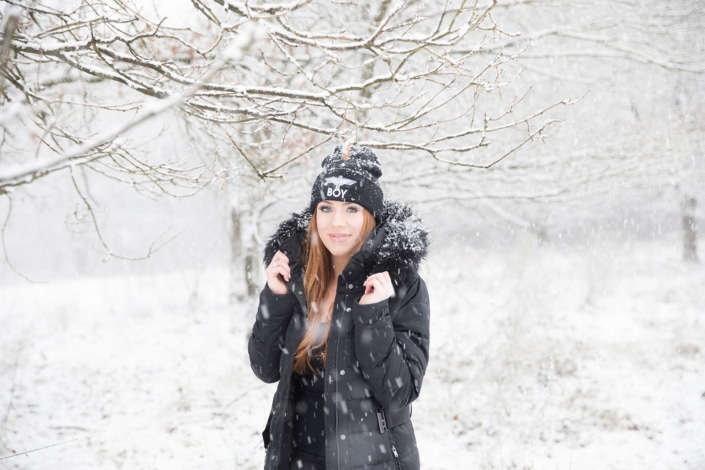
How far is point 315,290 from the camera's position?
221 centimetres

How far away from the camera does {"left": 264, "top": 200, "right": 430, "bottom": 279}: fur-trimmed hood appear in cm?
197

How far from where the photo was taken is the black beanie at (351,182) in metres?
2.07

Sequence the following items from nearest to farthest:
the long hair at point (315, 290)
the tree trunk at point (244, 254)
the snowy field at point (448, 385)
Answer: the long hair at point (315, 290) < the snowy field at point (448, 385) < the tree trunk at point (244, 254)

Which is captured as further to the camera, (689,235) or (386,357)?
(689,235)

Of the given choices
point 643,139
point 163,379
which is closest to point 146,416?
point 163,379

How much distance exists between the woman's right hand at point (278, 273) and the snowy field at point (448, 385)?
2.06 metres

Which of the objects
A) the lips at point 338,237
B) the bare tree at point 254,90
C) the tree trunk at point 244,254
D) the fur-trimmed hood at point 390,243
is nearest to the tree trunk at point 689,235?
the bare tree at point 254,90

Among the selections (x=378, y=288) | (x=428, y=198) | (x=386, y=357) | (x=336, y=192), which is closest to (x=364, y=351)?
(x=386, y=357)

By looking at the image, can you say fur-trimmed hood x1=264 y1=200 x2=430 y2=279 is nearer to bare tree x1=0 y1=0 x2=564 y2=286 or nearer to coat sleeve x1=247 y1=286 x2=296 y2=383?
coat sleeve x1=247 y1=286 x2=296 y2=383

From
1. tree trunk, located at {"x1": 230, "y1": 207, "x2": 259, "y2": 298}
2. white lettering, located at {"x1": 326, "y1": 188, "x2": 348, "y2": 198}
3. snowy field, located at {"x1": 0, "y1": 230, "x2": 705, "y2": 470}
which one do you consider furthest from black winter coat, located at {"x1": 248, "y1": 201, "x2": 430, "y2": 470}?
tree trunk, located at {"x1": 230, "y1": 207, "x2": 259, "y2": 298}

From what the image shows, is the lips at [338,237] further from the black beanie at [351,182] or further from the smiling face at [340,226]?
the black beanie at [351,182]

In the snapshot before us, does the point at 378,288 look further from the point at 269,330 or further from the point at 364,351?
the point at 269,330

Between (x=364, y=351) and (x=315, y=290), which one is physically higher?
(x=315, y=290)

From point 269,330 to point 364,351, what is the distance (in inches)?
19.1
